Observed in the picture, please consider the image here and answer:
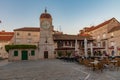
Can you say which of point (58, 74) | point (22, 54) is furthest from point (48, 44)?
point (58, 74)

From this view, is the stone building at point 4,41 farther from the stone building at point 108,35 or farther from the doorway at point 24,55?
the stone building at point 108,35

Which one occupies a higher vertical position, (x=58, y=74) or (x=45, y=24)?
(x=45, y=24)

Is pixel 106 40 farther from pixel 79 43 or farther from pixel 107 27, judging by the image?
pixel 79 43

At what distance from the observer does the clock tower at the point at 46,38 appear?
49.3 meters

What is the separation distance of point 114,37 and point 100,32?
9226 millimetres

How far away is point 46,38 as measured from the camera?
1986 inches

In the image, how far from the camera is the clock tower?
4928cm

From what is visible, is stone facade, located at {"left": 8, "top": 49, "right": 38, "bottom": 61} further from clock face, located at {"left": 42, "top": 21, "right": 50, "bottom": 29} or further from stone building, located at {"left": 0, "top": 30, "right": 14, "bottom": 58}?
stone building, located at {"left": 0, "top": 30, "right": 14, "bottom": 58}

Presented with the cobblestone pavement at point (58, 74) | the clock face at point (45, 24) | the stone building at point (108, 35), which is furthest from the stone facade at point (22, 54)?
the cobblestone pavement at point (58, 74)

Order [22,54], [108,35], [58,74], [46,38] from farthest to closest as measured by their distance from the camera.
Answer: [108,35]
[46,38]
[22,54]
[58,74]

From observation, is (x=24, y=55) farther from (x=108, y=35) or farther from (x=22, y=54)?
(x=108, y=35)

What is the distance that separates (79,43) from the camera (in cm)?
5441

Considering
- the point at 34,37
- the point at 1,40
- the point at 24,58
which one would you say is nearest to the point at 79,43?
the point at 24,58

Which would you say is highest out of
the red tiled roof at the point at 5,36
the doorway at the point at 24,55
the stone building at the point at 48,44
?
the red tiled roof at the point at 5,36
